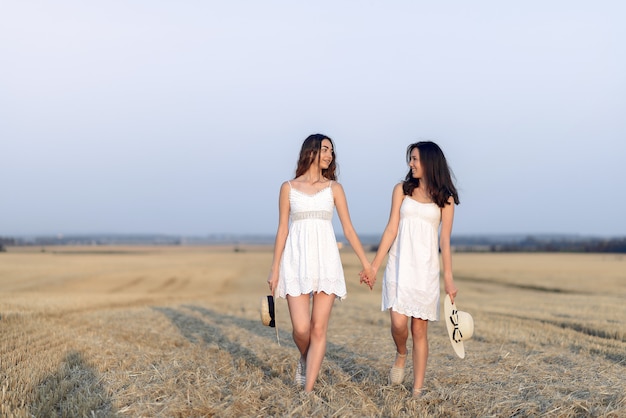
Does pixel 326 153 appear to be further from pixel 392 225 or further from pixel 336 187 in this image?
pixel 392 225

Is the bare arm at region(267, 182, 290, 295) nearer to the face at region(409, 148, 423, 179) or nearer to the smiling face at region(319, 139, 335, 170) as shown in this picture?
the smiling face at region(319, 139, 335, 170)

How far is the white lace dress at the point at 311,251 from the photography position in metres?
6.14

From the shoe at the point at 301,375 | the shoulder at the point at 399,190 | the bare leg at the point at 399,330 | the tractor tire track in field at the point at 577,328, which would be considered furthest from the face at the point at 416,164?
the tractor tire track in field at the point at 577,328

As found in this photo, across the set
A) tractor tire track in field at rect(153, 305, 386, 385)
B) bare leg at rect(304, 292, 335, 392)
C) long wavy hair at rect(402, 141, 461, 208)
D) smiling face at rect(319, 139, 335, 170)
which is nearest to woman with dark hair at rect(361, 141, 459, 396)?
long wavy hair at rect(402, 141, 461, 208)

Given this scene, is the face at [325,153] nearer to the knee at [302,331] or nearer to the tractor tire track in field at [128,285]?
the knee at [302,331]

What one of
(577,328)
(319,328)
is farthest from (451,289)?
(577,328)

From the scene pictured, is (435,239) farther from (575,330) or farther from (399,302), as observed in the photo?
(575,330)

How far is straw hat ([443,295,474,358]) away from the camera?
621 centimetres

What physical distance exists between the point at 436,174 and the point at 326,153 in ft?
3.60

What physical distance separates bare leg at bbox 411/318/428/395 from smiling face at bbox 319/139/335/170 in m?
1.79

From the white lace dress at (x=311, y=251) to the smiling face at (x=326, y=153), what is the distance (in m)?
0.24

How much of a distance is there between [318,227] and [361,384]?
1.68 metres

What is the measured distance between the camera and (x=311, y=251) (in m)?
6.16

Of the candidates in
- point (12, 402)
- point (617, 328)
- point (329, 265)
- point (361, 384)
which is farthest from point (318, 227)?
point (617, 328)
